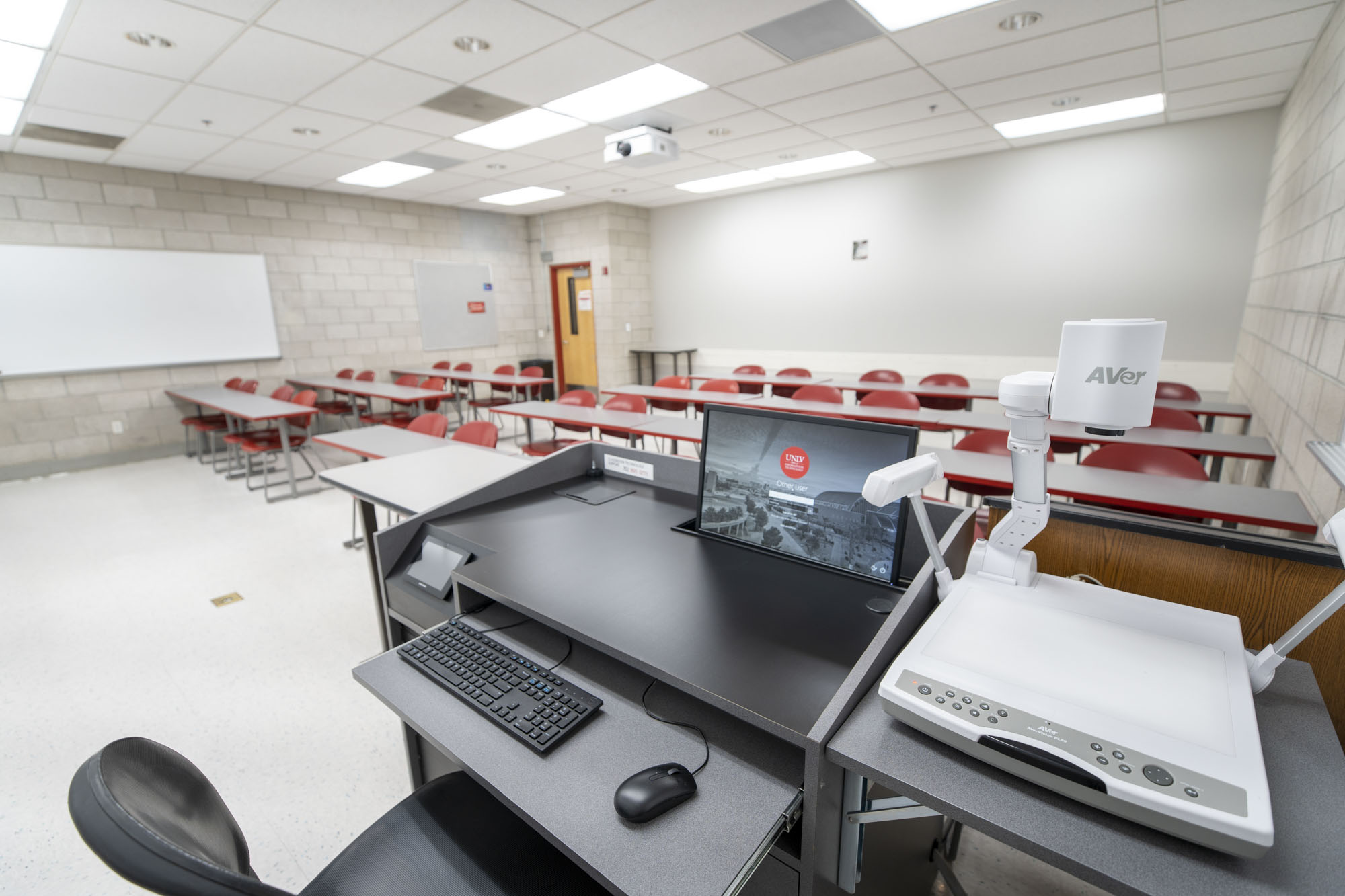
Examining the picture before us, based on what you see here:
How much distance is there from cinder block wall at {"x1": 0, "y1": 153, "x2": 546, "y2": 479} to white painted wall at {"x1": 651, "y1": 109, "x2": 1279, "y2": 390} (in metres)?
3.38

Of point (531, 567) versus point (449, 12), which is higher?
point (449, 12)

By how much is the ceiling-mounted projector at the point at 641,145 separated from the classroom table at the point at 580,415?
2.01 m

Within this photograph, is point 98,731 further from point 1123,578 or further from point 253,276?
point 253,276

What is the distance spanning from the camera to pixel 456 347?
838 centimetres

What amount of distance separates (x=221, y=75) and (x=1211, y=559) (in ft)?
Answer: 16.3

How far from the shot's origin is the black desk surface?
0.91m

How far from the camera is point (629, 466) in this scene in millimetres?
1943

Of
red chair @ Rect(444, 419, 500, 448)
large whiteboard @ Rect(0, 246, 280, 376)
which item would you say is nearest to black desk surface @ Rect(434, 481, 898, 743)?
red chair @ Rect(444, 419, 500, 448)

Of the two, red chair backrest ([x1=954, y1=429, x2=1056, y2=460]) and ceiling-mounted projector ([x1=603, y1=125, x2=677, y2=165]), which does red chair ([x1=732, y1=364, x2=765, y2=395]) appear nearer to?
ceiling-mounted projector ([x1=603, y1=125, x2=677, y2=165])

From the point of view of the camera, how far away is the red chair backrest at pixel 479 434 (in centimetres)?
321

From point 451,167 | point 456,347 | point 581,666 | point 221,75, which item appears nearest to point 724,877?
point 581,666

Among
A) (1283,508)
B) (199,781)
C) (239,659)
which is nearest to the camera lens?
(199,781)

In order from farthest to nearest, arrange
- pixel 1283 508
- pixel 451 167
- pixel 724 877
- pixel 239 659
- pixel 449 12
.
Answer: pixel 451 167 → pixel 449 12 → pixel 239 659 → pixel 1283 508 → pixel 724 877

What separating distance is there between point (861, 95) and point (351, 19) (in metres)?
3.12
